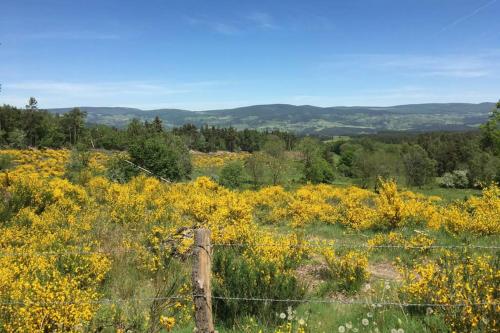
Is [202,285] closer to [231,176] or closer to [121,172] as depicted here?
[121,172]

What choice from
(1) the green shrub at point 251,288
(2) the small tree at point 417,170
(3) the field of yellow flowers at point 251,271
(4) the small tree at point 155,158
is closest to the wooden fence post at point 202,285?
(3) the field of yellow flowers at point 251,271

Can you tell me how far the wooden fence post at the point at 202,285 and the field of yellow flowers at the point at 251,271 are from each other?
0.69 metres

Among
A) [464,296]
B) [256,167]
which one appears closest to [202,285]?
[464,296]

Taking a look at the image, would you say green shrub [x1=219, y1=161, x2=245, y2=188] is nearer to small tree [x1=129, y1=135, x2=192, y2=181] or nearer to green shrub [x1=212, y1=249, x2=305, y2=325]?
small tree [x1=129, y1=135, x2=192, y2=181]

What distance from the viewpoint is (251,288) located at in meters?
5.94

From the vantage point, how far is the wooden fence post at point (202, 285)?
13.2 ft

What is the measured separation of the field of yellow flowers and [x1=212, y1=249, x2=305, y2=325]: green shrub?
0.8 inches

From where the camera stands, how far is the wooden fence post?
13.2ft

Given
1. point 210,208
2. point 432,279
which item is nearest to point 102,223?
Answer: point 210,208

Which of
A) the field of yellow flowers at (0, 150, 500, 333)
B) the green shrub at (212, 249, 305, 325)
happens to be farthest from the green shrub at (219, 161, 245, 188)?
the green shrub at (212, 249, 305, 325)

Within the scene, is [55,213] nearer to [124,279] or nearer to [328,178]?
[124,279]

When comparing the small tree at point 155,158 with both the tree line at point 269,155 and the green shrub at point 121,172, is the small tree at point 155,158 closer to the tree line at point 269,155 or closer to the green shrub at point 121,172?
the tree line at point 269,155

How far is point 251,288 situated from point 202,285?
2089mm

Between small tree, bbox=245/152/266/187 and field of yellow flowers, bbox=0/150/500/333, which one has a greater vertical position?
field of yellow flowers, bbox=0/150/500/333
